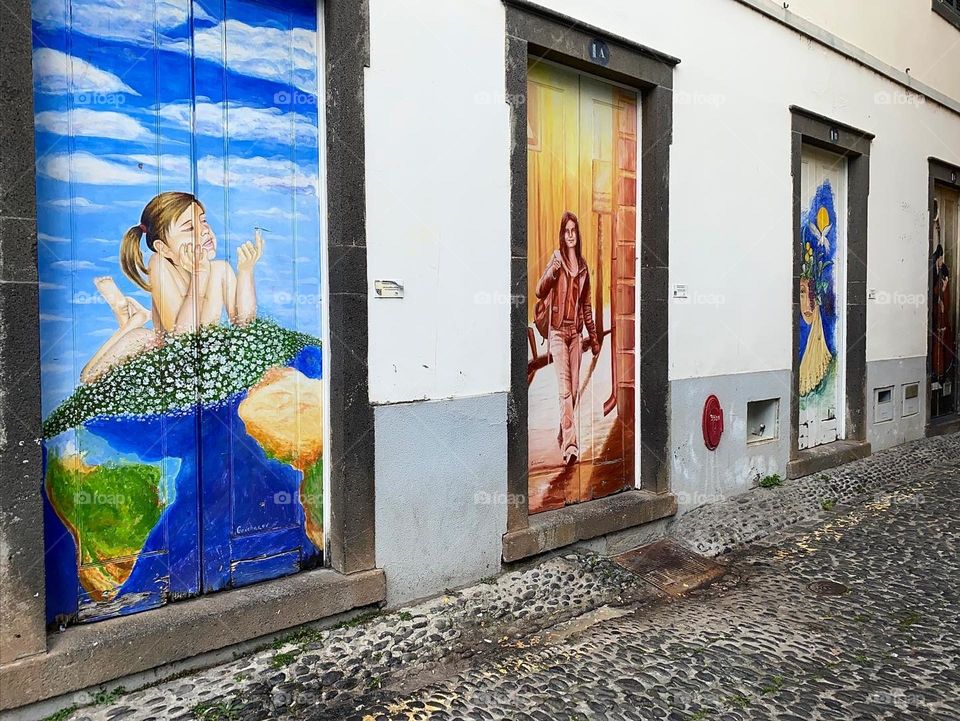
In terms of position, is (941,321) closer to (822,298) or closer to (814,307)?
(822,298)

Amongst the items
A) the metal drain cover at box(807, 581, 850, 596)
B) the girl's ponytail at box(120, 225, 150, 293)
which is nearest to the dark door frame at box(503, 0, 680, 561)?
the metal drain cover at box(807, 581, 850, 596)

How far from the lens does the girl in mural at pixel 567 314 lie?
5066 mm

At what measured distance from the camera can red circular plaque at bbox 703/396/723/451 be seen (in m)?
5.87

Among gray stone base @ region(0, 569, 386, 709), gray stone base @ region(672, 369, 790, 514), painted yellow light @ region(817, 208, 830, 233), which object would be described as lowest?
gray stone base @ region(0, 569, 386, 709)

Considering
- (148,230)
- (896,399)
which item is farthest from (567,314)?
(896,399)

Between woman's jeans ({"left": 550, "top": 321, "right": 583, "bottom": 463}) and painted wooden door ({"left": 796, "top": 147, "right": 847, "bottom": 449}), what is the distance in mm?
3044

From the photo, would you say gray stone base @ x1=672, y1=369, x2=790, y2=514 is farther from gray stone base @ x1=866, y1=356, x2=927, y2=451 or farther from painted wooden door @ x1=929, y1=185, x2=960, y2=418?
painted wooden door @ x1=929, y1=185, x2=960, y2=418

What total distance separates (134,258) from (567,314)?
2.81 m

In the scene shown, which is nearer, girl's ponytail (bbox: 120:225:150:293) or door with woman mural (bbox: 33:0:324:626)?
door with woman mural (bbox: 33:0:324:626)

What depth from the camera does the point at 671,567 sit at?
5012 mm

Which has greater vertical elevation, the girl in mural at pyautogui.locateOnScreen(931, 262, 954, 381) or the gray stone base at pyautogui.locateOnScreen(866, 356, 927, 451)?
the girl in mural at pyautogui.locateOnScreen(931, 262, 954, 381)

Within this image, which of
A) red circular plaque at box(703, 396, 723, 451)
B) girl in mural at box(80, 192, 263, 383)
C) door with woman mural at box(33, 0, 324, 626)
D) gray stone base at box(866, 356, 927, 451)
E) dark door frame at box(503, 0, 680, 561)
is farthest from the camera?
gray stone base at box(866, 356, 927, 451)

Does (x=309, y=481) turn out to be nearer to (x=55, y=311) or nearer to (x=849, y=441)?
(x=55, y=311)

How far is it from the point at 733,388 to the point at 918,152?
4.77 metres
